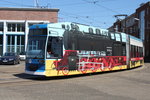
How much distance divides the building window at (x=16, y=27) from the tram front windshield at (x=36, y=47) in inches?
1189

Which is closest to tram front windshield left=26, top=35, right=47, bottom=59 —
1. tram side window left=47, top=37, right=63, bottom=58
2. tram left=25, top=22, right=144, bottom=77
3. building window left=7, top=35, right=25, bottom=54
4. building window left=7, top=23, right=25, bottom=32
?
tram left=25, top=22, right=144, bottom=77

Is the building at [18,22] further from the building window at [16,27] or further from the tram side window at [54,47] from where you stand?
the tram side window at [54,47]

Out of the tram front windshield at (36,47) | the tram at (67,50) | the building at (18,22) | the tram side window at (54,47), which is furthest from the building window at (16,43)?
the tram side window at (54,47)

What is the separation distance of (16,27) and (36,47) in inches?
1219

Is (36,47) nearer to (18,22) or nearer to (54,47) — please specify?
(54,47)

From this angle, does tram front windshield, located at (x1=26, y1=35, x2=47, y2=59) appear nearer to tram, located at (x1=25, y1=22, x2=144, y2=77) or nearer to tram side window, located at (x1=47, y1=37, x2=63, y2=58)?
tram, located at (x1=25, y1=22, x2=144, y2=77)

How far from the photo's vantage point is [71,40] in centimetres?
1278

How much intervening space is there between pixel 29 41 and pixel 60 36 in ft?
5.90

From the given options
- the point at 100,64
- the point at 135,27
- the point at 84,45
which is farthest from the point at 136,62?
the point at 135,27

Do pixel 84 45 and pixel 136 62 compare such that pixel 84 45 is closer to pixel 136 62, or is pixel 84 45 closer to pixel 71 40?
pixel 71 40

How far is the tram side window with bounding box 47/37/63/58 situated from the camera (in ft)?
38.2

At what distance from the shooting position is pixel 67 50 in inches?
489

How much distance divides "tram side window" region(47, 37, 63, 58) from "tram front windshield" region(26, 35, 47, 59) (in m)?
0.31

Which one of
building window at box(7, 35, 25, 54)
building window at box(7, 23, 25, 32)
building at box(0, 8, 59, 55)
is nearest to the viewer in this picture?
building at box(0, 8, 59, 55)
